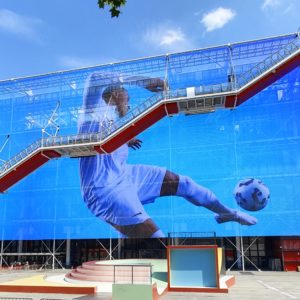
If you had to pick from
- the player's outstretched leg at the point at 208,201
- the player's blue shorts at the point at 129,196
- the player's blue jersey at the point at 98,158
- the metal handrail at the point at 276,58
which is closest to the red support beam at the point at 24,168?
the metal handrail at the point at 276,58

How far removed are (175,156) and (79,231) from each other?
325 inches

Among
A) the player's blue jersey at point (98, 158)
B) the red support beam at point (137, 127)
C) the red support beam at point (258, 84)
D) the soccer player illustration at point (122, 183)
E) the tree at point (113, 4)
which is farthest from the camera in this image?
the player's blue jersey at point (98, 158)

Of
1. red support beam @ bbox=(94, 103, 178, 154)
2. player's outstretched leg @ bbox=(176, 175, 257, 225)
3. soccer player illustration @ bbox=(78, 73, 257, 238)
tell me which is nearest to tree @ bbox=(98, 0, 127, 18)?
red support beam @ bbox=(94, 103, 178, 154)

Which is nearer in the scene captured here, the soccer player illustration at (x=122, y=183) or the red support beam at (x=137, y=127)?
the red support beam at (x=137, y=127)

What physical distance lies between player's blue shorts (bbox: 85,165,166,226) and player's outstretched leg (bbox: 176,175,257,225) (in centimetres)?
164

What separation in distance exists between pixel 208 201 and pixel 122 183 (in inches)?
238

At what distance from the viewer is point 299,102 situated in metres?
24.5

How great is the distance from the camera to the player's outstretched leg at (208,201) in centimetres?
2386

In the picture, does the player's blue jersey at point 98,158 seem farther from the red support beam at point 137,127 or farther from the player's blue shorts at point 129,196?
the red support beam at point 137,127

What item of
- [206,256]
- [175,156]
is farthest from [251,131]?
[206,256]

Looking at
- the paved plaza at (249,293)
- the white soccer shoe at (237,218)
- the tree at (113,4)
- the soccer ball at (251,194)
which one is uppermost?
the tree at (113,4)

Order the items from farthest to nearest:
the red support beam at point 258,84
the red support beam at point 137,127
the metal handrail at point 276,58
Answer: the metal handrail at point 276,58 < the red support beam at point 137,127 < the red support beam at point 258,84

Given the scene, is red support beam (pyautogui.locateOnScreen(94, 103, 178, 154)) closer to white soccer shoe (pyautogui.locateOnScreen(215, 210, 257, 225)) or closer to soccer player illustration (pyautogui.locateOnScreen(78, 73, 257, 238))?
soccer player illustration (pyautogui.locateOnScreen(78, 73, 257, 238))

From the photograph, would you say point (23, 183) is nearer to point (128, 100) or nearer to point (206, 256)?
point (128, 100)
